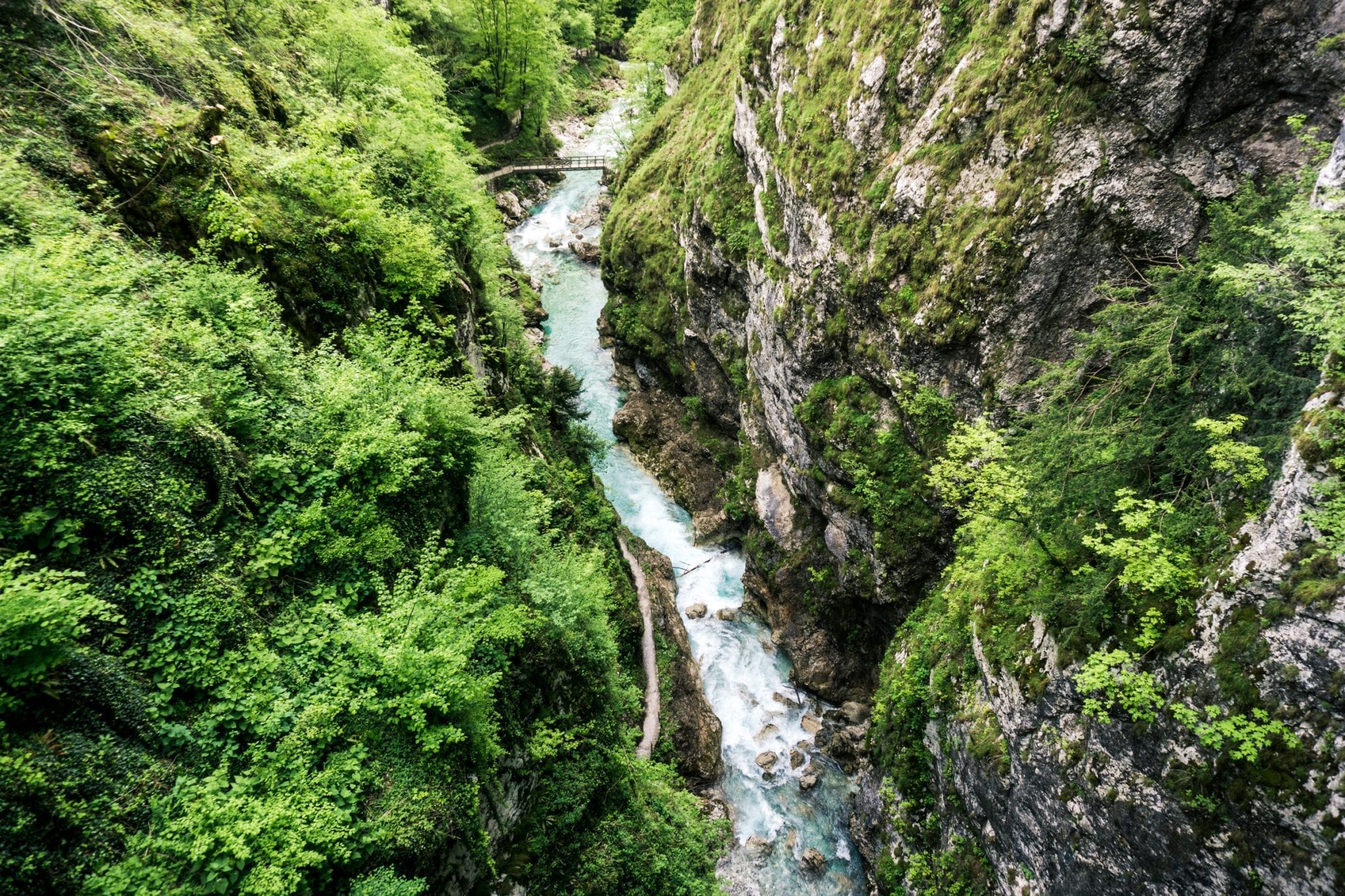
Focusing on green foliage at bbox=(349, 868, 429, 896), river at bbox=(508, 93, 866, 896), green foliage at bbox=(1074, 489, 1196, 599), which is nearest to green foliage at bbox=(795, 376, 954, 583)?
green foliage at bbox=(1074, 489, 1196, 599)

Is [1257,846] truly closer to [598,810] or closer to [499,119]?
[598,810]

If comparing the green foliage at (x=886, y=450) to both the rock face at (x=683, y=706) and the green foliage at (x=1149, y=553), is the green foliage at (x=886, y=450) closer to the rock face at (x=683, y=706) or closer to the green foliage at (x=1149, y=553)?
the green foliage at (x=1149, y=553)

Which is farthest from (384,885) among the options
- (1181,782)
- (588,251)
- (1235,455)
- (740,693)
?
(588,251)

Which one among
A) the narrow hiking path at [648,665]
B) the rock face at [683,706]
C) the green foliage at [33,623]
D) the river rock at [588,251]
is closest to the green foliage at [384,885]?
the green foliage at [33,623]

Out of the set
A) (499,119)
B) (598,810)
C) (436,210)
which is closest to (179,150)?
(436,210)

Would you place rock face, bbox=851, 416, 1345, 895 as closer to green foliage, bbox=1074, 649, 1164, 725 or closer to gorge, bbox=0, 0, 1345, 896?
gorge, bbox=0, 0, 1345, 896

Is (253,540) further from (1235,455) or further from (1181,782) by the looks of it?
(1235,455)
